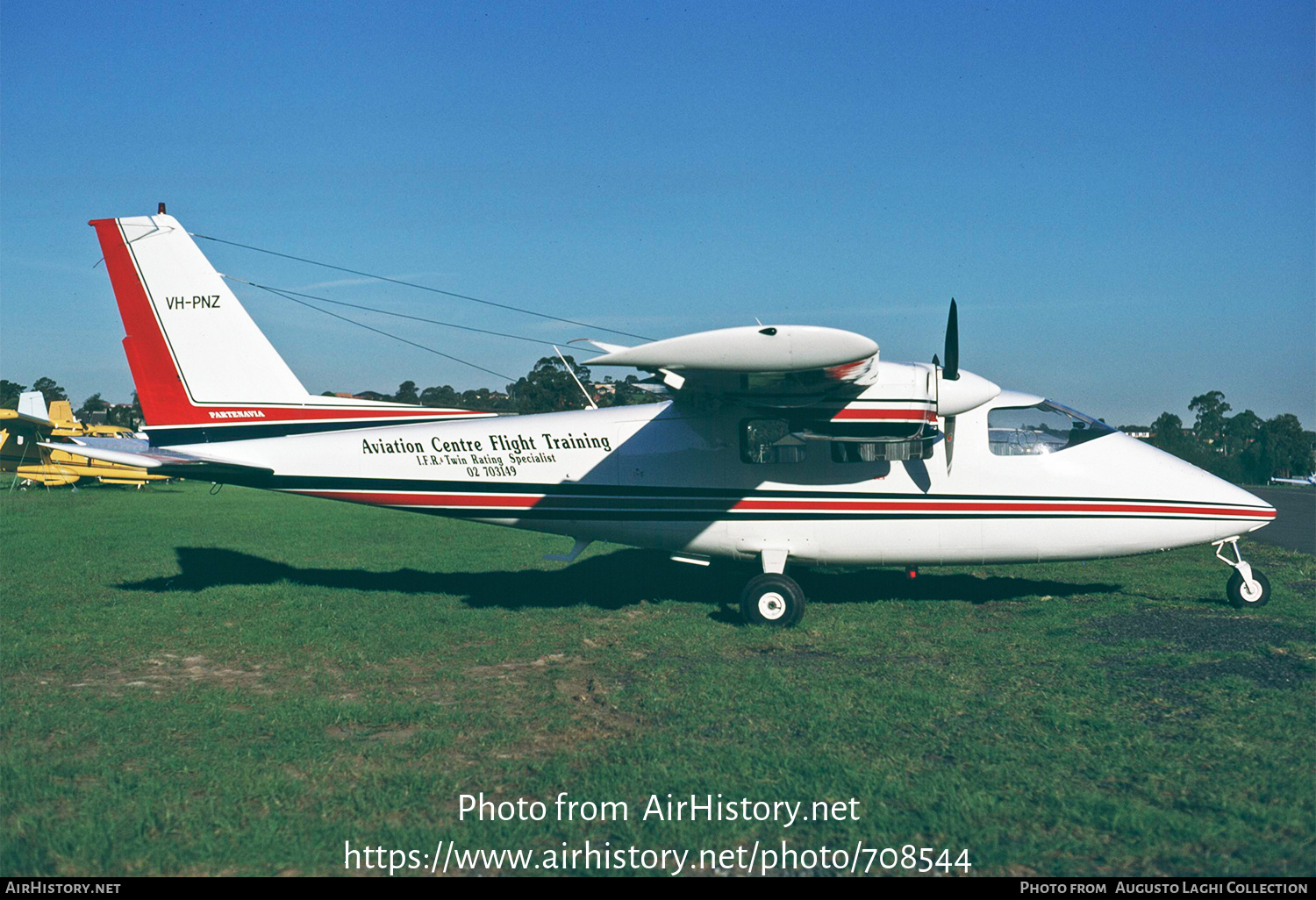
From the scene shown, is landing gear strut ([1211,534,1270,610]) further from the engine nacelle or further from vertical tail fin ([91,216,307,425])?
vertical tail fin ([91,216,307,425])

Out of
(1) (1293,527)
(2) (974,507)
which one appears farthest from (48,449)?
(1) (1293,527)

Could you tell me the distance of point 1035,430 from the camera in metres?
11.1

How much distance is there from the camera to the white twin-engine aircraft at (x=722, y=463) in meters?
10.8

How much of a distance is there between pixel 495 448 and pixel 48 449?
2814cm

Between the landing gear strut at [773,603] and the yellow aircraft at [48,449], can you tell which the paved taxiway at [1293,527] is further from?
the yellow aircraft at [48,449]

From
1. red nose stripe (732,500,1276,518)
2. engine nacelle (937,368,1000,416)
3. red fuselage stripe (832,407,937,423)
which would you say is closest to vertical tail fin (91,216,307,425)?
red fuselage stripe (832,407,937,423)

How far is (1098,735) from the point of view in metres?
6.48

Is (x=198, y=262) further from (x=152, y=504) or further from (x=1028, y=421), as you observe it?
(x=152, y=504)

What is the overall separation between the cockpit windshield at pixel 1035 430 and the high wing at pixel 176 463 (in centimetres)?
981

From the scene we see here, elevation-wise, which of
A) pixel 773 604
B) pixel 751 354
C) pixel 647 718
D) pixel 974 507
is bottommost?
pixel 647 718

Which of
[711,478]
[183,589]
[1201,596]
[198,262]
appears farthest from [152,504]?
[1201,596]

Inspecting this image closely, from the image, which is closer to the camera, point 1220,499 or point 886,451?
point 886,451

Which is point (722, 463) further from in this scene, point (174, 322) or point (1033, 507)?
point (174, 322)

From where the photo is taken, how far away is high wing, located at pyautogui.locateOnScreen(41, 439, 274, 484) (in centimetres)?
1048
